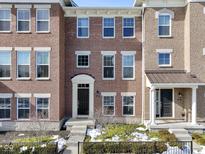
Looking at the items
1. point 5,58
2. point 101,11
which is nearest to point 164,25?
point 101,11

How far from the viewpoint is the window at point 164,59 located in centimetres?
2183

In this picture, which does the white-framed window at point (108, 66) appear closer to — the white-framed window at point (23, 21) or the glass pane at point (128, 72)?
the glass pane at point (128, 72)

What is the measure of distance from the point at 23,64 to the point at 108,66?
686 centimetres

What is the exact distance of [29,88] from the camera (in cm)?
2073

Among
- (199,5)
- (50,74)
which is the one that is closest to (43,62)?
(50,74)

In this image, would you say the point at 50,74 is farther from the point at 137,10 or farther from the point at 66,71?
the point at 137,10

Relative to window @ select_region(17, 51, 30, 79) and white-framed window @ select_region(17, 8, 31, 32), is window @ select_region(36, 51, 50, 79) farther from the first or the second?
white-framed window @ select_region(17, 8, 31, 32)

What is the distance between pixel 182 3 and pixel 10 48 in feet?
44.5

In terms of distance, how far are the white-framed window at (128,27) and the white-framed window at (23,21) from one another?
7664 mm

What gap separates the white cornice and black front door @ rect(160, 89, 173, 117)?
6.76 m

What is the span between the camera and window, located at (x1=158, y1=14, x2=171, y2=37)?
21.5 meters

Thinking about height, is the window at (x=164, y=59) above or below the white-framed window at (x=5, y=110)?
above

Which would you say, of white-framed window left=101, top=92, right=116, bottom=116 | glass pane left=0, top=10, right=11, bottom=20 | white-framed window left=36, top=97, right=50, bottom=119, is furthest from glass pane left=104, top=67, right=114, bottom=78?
glass pane left=0, top=10, right=11, bottom=20

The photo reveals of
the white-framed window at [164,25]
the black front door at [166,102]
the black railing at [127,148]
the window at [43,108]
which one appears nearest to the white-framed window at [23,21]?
the window at [43,108]
